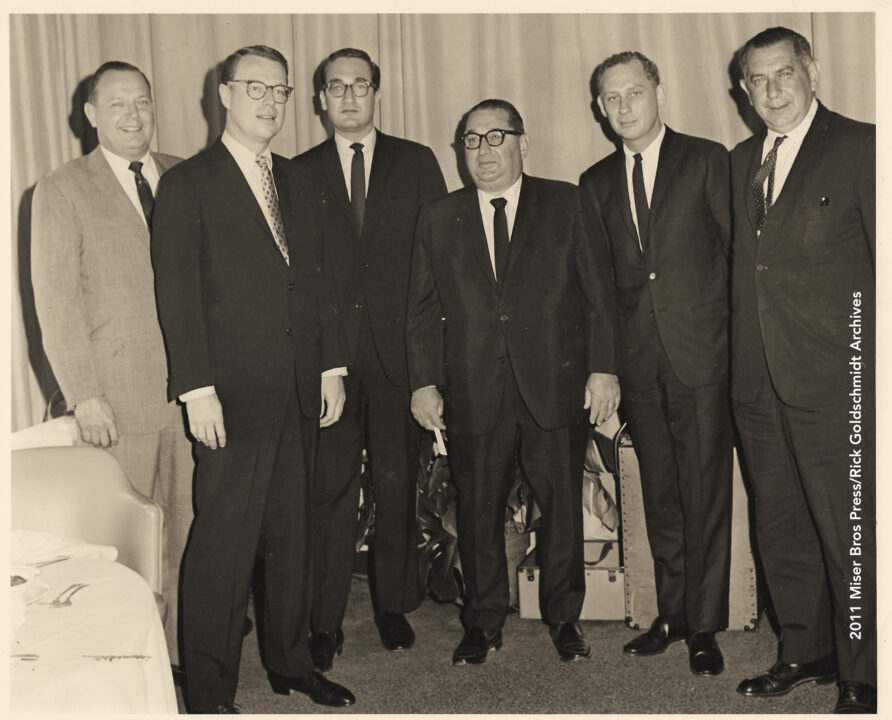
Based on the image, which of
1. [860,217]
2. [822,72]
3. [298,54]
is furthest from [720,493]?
[298,54]

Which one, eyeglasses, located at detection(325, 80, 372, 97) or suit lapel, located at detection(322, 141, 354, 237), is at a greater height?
eyeglasses, located at detection(325, 80, 372, 97)

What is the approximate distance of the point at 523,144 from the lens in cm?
308

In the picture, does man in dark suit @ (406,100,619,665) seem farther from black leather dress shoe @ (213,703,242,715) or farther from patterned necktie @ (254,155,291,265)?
black leather dress shoe @ (213,703,242,715)

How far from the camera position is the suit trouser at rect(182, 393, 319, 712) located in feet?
8.75

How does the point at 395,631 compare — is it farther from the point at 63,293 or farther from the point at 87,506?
the point at 63,293

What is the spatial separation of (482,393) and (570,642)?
0.87m

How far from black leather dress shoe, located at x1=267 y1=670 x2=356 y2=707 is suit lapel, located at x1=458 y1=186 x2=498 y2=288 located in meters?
1.33

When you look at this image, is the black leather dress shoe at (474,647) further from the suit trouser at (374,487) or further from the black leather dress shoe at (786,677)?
the black leather dress shoe at (786,677)

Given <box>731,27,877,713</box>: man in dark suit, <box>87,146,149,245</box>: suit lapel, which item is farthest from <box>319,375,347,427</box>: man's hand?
<box>731,27,877,713</box>: man in dark suit

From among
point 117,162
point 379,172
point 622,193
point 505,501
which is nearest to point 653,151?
point 622,193

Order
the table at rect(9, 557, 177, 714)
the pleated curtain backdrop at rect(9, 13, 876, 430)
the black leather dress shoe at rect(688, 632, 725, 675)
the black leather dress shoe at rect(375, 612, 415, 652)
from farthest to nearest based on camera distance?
the pleated curtain backdrop at rect(9, 13, 876, 430) → the black leather dress shoe at rect(375, 612, 415, 652) → the black leather dress shoe at rect(688, 632, 725, 675) → the table at rect(9, 557, 177, 714)

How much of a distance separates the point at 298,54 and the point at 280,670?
2.52 meters

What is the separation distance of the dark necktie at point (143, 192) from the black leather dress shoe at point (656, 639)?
6.85 ft

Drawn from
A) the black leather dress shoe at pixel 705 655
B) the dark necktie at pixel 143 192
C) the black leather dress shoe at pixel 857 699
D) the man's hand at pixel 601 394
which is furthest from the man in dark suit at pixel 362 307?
the black leather dress shoe at pixel 857 699
